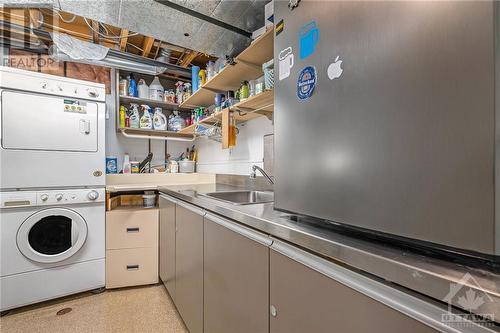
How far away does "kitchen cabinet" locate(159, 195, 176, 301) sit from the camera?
1.70 metres

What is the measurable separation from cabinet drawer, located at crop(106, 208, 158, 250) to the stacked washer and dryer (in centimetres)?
9

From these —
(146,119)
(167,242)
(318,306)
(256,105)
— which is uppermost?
(146,119)

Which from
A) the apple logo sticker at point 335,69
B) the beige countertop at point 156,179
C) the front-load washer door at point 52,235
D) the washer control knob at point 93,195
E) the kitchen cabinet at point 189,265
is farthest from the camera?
the beige countertop at point 156,179

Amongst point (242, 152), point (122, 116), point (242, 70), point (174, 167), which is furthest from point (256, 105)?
point (122, 116)

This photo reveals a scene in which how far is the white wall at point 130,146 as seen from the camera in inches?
107

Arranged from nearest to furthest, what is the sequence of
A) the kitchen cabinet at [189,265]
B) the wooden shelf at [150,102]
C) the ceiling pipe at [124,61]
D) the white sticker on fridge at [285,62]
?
1. the white sticker on fridge at [285,62]
2. the kitchen cabinet at [189,265]
3. the ceiling pipe at [124,61]
4. the wooden shelf at [150,102]

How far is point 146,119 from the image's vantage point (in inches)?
105

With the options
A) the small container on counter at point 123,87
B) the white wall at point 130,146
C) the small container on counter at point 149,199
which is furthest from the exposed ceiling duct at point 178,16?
the small container on counter at point 149,199

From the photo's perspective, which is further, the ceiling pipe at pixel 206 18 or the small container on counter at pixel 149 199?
the small container on counter at pixel 149 199

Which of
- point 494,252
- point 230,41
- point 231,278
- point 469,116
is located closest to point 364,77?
point 469,116

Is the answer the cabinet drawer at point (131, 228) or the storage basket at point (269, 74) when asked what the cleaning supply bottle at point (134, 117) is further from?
the storage basket at point (269, 74)

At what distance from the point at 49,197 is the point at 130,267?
0.89m

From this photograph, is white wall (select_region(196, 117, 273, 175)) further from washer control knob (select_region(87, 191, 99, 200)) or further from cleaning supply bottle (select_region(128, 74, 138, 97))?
washer control knob (select_region(87, 191, 99, 200))

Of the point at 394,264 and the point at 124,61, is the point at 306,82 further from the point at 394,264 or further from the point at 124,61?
the point at 124,61
